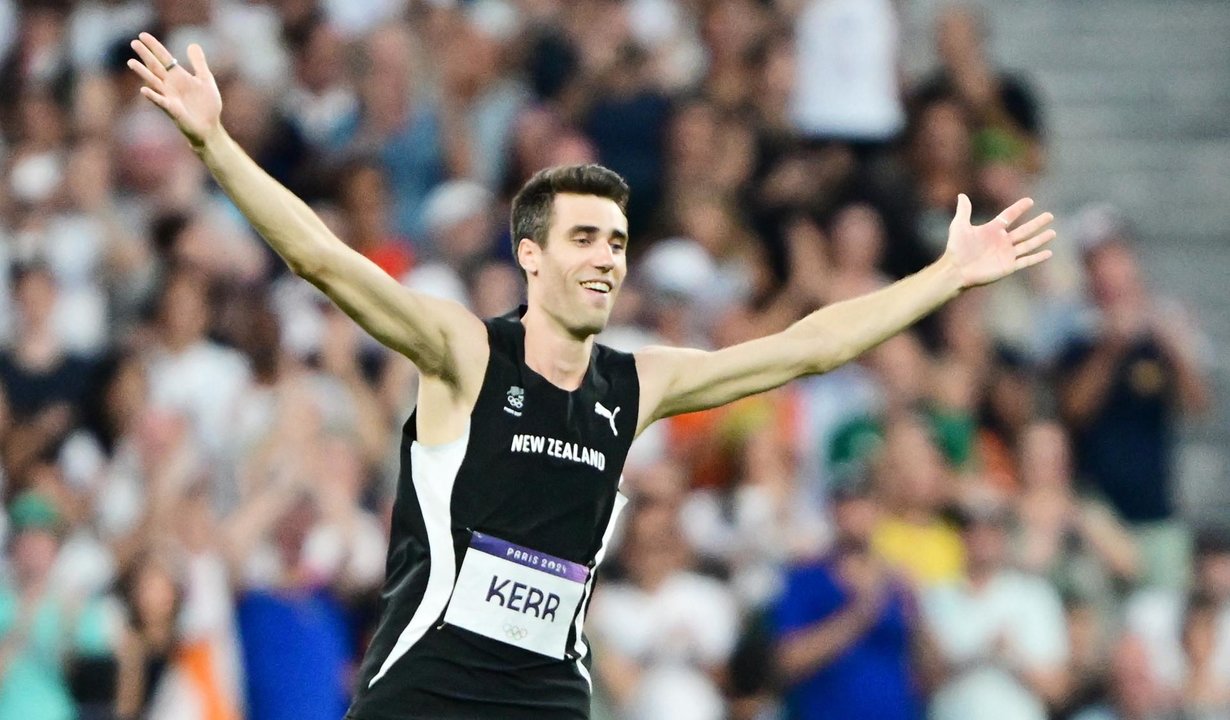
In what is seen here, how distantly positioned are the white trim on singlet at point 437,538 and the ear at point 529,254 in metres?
0.62

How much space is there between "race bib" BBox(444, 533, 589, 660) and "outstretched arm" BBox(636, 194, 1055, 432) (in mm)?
685

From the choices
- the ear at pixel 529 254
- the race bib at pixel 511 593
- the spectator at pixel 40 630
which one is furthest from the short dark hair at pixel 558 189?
the spectator at pixel 40 630

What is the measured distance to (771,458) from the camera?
36.2ft

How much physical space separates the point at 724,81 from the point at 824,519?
3422mm

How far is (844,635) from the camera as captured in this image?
→ 10.4m

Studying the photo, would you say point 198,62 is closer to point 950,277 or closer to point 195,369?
point 950,277

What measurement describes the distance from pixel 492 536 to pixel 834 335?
130 centimetres

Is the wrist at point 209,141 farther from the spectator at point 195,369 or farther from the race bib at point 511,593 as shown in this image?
the spectator at point 195,369

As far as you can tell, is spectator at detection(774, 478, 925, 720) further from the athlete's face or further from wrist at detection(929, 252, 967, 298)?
the athlete's face

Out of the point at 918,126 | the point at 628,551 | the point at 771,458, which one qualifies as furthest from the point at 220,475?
the point at 918,126

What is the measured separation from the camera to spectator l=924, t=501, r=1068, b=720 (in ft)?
35.0

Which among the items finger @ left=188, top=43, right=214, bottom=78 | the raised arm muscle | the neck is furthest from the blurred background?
finger @ left=188, top=43, right=214, bottom=78

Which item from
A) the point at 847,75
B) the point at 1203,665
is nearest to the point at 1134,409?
the point at 1203,665

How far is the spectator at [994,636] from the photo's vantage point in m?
10.7
